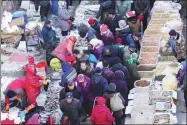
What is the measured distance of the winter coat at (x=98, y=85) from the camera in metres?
10.1

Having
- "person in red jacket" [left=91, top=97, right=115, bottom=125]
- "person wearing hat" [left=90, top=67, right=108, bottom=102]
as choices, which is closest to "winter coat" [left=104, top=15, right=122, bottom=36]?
"person wearing hat" [left=90, top=67, right=108, bottom=102]

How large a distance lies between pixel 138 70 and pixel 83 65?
1717 mm

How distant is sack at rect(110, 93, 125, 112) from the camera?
32.2 ft

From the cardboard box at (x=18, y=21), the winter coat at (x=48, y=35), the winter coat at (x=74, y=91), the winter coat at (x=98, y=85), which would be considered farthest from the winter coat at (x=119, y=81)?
the cardboard box at (x=18, y=21)

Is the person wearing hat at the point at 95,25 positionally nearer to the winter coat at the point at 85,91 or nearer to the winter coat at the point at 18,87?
the winter coat at the point at 85,91

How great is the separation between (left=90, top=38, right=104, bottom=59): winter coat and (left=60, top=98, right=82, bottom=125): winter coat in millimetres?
2224

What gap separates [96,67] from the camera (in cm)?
1055

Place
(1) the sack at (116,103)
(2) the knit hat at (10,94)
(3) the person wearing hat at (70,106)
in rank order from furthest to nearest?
(2) the knit hat at (10,94), (1) the sack at (116,103), (3) the person wearing hat at (70,106)

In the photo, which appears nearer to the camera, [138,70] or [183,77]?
[183,77]

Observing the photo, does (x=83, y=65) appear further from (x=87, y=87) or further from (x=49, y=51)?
(x=49, y=51)

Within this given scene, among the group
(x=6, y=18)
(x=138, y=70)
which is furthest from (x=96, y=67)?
(x=6, y=18)

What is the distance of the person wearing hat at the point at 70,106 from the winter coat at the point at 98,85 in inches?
21.8

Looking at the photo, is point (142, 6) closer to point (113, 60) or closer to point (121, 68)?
point (113, 60)

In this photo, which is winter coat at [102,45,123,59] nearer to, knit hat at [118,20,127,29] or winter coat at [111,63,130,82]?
winter coat at [111,63,130,82]
